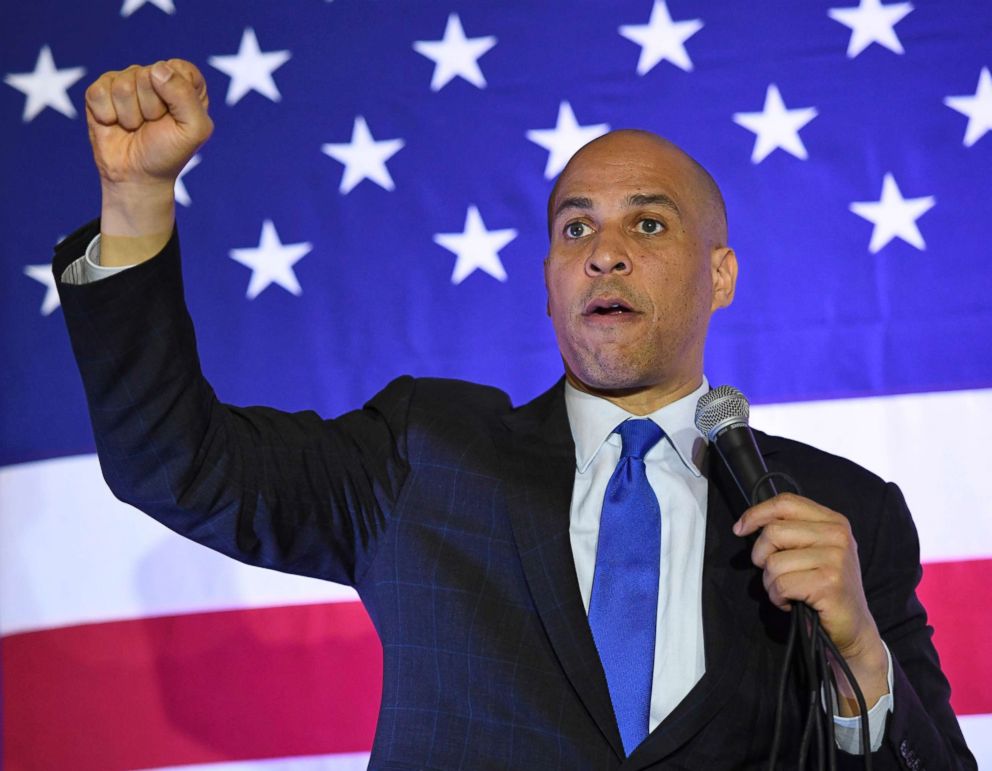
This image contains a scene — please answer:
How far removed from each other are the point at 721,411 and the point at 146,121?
632mm

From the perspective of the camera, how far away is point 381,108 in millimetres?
2250

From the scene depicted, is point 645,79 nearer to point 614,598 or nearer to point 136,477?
point 614,598

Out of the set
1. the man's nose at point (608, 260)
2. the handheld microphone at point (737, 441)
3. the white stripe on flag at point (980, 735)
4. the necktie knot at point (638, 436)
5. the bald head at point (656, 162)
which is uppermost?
A: the bald head at point (656, 162)

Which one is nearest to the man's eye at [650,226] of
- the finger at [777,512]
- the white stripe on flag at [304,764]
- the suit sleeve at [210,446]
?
the suit sleeve at [210,446]

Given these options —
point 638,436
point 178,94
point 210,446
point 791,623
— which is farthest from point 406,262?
point 791,623

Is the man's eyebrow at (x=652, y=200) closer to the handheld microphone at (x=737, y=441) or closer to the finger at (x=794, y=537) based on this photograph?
the handheld microphone at (x=737, y=441)

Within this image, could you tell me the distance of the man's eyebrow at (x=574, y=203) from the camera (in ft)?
5.55

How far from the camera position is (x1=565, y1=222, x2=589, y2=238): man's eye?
5.56ft

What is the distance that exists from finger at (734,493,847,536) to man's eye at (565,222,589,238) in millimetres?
631

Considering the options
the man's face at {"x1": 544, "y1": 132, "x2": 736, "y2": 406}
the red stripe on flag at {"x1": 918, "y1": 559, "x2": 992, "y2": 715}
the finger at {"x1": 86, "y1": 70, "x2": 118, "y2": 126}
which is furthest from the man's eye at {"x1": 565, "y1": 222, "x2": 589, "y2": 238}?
the red stripe on flag at {"x1": 918, "y1": 559, "x2": 992, "y2": 715}

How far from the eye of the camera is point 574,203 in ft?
5.59

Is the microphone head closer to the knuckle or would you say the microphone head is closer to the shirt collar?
the shirt collar

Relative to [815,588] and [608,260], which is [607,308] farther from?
[815,588]

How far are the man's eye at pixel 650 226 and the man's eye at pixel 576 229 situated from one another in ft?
0.25
